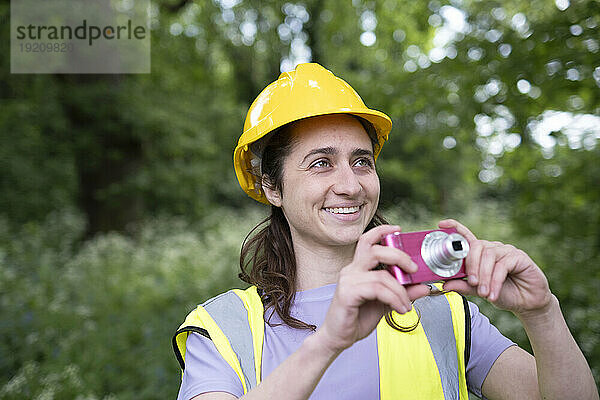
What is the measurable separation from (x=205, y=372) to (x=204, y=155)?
32.0 ft

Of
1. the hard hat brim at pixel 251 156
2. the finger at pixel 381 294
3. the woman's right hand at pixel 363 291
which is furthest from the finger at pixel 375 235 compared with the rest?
the hard hat brim at pixel 251 156

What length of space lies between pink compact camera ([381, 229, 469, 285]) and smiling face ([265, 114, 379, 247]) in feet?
1.36

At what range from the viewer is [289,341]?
1791mm

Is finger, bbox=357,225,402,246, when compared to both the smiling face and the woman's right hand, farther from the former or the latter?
the smiling face

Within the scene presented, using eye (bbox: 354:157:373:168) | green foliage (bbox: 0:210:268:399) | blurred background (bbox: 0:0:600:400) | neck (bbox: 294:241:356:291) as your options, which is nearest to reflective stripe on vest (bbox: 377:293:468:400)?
neck (bbox: 294:241:356:291)

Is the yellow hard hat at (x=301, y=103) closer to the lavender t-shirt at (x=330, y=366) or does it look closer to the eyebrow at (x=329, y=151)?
the eyebrow at (x=329, y=151)

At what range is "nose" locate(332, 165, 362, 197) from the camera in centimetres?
179

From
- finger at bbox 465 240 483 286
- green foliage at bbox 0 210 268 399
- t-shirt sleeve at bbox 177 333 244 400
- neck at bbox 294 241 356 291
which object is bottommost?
green foliage at bbox 0 210 268 399

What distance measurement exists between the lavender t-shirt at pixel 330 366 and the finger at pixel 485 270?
465mm

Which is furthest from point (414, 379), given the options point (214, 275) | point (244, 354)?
point (214, 275)

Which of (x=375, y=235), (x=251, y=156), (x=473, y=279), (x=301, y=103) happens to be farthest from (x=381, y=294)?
(x=251, y=156)

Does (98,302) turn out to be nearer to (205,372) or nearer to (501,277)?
(205,372)

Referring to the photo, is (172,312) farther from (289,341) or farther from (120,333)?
(289,341)

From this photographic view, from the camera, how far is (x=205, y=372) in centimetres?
164
